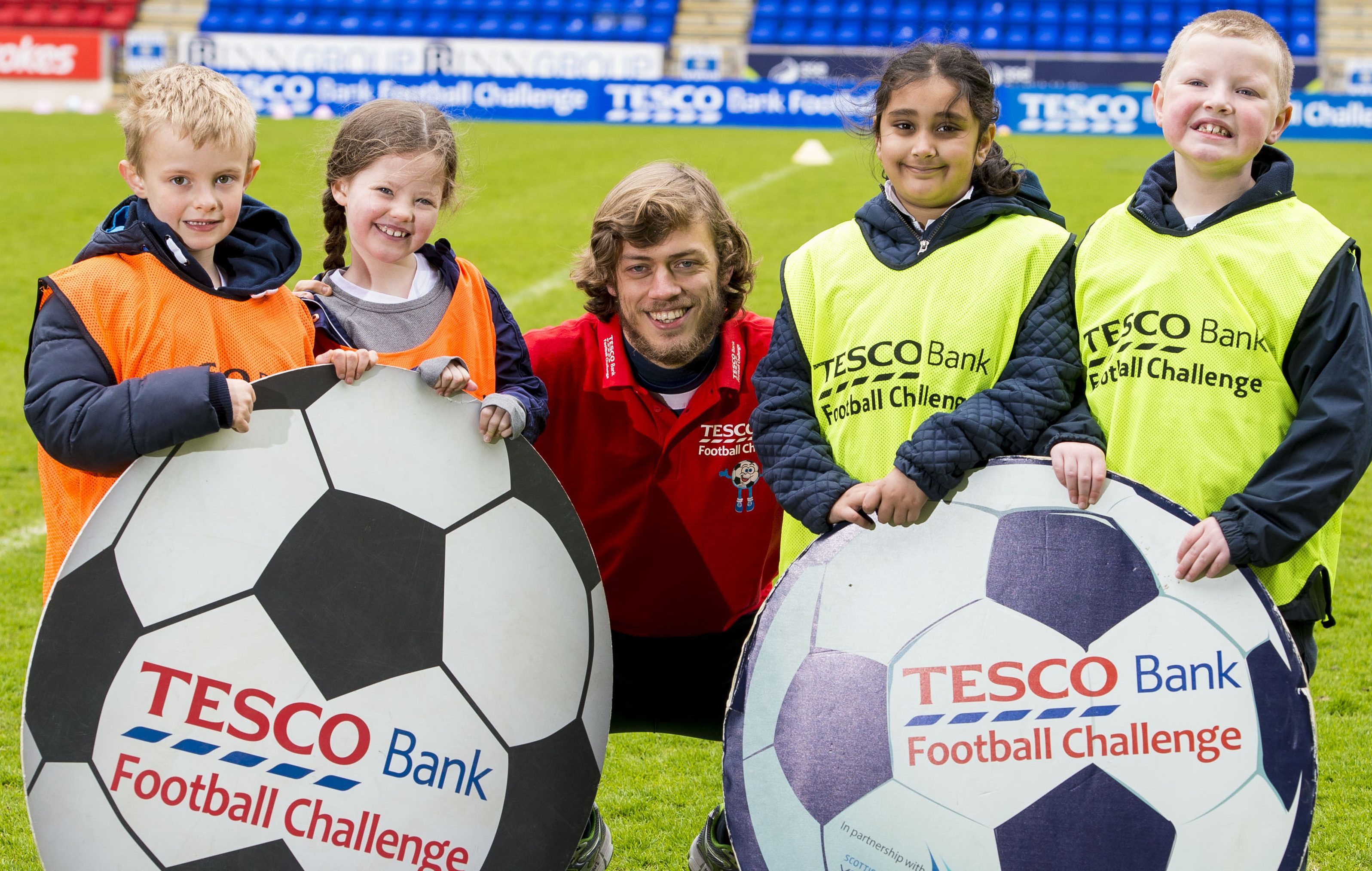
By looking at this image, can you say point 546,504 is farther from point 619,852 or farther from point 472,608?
point 619,852

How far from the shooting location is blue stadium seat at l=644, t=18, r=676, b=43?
103 ft

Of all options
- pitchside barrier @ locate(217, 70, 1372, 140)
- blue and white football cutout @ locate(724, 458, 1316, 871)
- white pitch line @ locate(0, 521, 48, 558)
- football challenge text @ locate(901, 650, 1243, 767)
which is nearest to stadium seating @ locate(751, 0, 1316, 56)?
pitchside barrier @ locate(217, 70, 1372, 140)

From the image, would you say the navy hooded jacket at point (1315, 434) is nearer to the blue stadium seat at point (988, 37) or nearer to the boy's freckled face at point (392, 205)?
the boy's freckled face at point (392, 205)

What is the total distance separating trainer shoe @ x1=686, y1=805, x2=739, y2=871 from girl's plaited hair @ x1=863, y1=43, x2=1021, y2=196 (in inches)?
58.1

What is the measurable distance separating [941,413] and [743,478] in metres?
0.73

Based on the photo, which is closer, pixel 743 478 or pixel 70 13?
pixel 743 478

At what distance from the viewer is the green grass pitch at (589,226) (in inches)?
123

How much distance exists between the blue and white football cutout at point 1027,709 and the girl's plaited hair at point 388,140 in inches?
46.7

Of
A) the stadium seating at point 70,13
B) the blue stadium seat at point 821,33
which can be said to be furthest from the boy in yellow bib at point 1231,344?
the stadium seating at point 70,13

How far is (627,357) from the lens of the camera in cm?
284

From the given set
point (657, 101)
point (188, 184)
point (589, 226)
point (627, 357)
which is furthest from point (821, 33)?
point (188, 184)

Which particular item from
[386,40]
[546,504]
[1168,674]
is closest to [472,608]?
[546,504]

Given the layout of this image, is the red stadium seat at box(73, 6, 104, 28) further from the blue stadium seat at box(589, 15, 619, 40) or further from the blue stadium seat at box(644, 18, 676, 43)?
the blue stadium seat at box(644, 18, 676, 43)

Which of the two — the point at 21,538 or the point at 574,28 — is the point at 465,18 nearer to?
the point at 574,28
